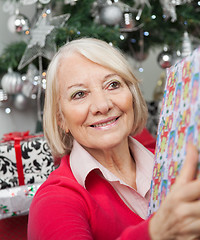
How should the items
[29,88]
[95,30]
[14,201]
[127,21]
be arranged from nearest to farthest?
[14,201] < [95,30] < [127,21] < [29,88]

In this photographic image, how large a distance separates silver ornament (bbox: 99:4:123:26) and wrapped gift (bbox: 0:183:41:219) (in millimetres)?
1156

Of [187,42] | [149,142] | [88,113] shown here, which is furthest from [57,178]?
[187,42]

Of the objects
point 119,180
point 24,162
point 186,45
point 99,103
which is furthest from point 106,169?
point 186,45


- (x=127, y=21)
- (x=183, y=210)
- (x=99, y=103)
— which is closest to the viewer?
(x=183, y=210)

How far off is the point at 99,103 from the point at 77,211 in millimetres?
309

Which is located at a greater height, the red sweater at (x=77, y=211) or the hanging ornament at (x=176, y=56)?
the red sweater at (x=77, y=211)

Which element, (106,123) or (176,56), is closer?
(106,123)

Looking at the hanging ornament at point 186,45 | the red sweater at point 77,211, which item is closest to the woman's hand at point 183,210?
the red sweater at point 77,211

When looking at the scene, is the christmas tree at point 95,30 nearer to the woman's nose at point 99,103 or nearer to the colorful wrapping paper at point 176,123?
the woman's nose at point 99,103

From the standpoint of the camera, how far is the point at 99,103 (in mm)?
996

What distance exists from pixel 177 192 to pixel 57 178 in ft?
1.49

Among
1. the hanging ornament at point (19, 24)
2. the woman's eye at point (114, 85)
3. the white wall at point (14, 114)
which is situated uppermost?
the woman's eye at point (114, 85)

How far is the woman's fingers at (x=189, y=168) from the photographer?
1.94 ft

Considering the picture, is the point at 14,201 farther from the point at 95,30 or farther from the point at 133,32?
the point at 133,32
